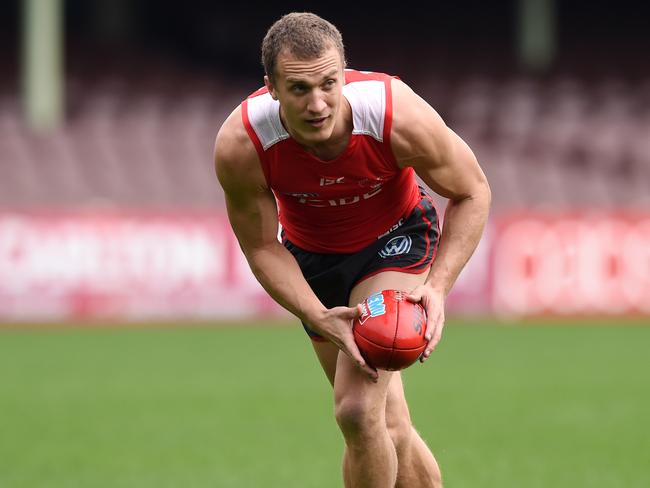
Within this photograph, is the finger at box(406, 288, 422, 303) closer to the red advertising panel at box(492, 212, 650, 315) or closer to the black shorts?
the black shorts

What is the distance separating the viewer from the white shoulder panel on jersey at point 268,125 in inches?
185

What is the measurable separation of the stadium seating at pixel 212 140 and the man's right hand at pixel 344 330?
11562mm

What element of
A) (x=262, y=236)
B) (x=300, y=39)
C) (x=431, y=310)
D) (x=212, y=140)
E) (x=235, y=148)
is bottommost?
(x=431, y=310)

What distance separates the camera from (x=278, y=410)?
29.9 feet

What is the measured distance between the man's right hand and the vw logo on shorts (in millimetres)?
493

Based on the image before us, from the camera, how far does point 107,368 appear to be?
1158 cm

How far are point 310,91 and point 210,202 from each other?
13.4 metres

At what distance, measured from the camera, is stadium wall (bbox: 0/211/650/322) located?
49.1 ft

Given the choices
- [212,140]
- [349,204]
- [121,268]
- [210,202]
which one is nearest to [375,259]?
[349,204]

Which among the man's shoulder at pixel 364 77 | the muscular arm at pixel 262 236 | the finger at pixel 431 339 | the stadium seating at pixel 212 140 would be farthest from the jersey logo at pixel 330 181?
the stadium seating at pixel 212 140

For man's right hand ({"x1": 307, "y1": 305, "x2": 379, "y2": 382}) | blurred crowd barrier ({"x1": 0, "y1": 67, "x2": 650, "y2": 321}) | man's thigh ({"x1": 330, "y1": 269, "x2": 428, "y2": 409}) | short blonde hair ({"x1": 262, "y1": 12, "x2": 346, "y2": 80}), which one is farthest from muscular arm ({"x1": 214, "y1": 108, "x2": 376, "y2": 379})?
blurred crowd barrier ({"x1": 0, "y1": 67, "x2": 650, "y2": 321})

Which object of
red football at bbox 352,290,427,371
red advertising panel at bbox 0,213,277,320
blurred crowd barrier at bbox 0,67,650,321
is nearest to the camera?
red football at bbox 352,290,427,371

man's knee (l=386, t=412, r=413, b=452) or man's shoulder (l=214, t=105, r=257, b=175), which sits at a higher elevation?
man's shoulder (l=214, t=105, r=257, b=175)

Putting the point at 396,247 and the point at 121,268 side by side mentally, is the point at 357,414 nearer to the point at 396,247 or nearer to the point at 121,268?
the point at 396,247
